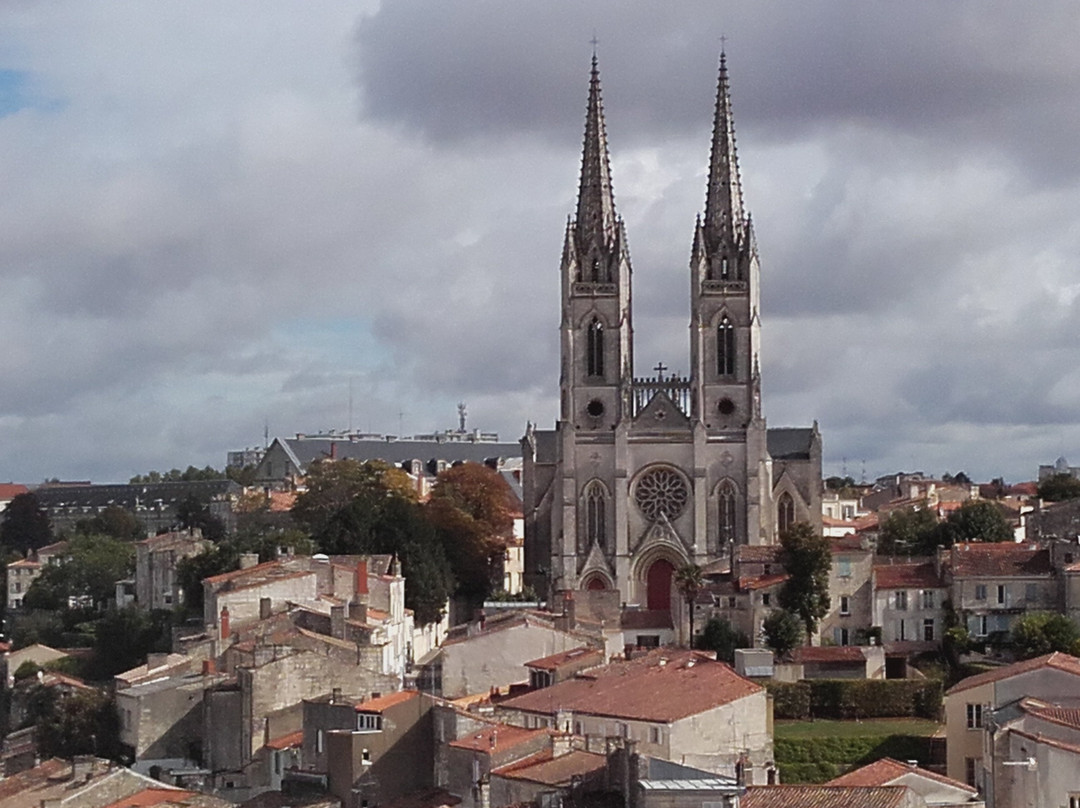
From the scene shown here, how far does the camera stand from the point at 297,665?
212 feet

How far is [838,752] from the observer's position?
61031 millimetres

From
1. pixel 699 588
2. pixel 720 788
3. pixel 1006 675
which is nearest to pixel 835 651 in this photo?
pixel 699 588

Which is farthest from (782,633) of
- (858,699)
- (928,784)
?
(928,784)

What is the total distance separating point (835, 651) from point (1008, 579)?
6.29m

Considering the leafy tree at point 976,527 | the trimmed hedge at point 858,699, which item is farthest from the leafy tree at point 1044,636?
the leafy tree at point 976,527

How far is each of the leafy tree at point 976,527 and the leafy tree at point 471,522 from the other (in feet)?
66.4

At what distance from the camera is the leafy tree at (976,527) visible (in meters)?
Answer: 89.6

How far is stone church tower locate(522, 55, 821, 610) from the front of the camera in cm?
10494

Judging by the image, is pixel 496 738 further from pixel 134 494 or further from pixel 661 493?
pixel 134 494

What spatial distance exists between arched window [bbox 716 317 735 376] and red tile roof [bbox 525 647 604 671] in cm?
3581

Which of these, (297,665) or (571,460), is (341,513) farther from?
(297,665)

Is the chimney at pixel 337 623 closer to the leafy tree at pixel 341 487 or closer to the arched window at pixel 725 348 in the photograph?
the leafy tree at pixel 341 487

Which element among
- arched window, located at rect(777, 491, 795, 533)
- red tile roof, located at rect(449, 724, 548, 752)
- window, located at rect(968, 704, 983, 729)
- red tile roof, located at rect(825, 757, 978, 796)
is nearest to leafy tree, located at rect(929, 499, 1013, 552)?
arched window, located at rect(777, 491, 795, 533)

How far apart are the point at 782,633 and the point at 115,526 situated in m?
74.5
